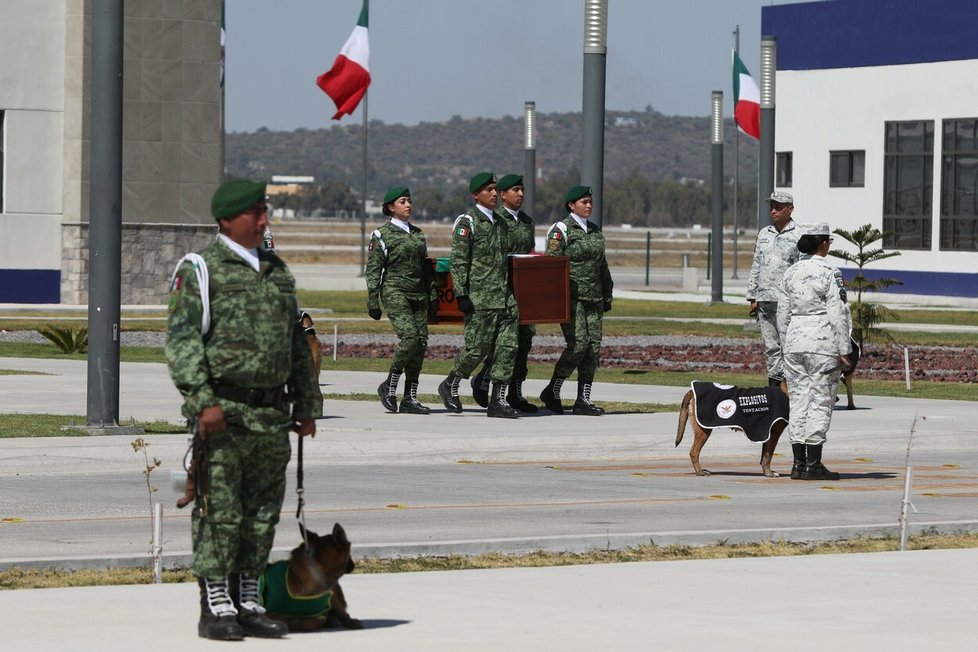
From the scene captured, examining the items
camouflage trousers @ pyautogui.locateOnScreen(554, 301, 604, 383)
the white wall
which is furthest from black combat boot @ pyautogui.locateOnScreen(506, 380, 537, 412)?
the white wall

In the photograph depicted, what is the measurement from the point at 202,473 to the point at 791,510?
6.23 metres

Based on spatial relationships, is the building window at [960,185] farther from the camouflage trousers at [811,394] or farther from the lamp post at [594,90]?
the camouflage trousers at [811,394]

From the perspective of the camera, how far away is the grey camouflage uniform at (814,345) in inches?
595

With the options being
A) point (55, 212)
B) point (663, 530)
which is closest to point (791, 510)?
point (663, 530)

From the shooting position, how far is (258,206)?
8328mm

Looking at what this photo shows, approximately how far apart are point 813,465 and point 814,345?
0.97 meters

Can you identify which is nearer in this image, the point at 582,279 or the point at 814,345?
the point at 814,345

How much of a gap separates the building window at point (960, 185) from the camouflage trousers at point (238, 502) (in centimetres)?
5198

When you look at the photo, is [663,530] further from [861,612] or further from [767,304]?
[767,304]

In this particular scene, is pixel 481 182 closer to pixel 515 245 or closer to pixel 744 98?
pixel 515 245

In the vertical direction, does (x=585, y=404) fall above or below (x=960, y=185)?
below

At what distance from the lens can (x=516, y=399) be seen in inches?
783

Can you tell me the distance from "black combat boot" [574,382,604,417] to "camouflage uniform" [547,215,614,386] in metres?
0.33

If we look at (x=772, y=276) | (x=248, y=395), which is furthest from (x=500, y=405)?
(x=248, y=395)
